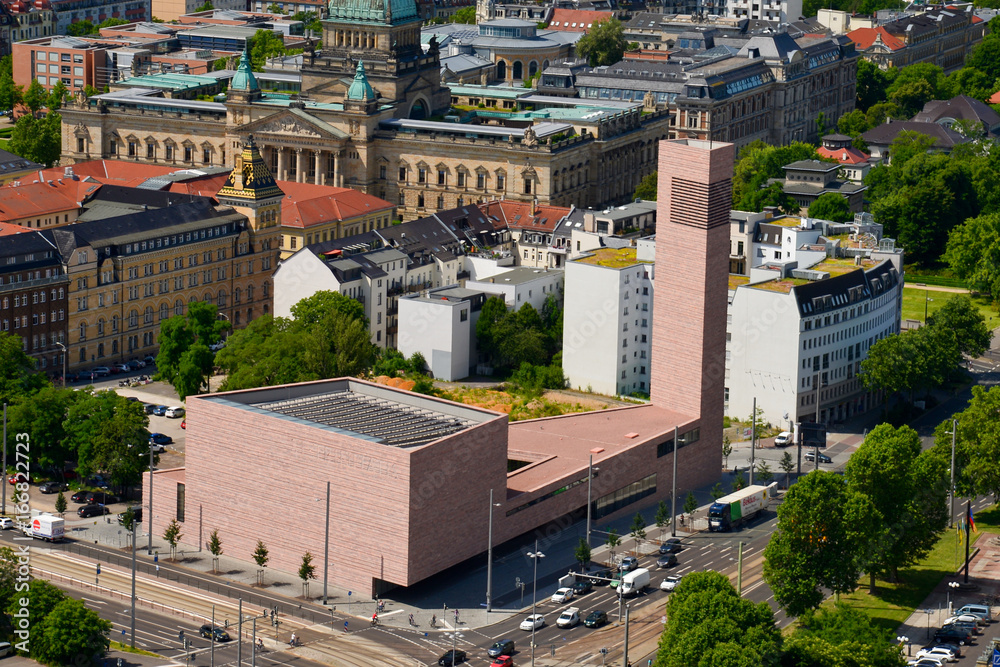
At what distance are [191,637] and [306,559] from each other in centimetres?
1445

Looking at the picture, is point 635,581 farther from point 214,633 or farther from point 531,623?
point 214,633

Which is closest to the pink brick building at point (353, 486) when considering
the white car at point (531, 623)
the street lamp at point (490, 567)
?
the street lamp at point (490, 567)

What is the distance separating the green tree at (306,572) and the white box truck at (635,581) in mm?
27395

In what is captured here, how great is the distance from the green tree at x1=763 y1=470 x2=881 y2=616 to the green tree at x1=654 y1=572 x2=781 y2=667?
42.8 ft

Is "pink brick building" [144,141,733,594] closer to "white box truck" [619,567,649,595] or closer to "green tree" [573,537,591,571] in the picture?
"green tree" [573,537,591,571]

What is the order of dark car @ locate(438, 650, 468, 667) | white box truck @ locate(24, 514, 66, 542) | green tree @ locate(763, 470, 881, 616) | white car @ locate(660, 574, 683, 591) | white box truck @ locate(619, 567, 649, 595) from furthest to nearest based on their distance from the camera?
1. white box truck @ locate(24, 514, 66, 542)
2. white car @ locate(660, 574, 683, 591)
3. white box truck @ locate(619, 567, 649, 595)
4. green tree @ locate(763, 470, 881, 616)
5. dark car @ locate(438, 650, 468, 667)

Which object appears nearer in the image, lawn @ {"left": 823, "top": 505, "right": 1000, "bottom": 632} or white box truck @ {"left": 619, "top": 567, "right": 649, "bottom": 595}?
lawn @ {"left": 823, "top": 505, "right": 1000, "bottom": 632}

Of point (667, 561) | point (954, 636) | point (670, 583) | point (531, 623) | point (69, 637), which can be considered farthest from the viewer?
point (667, 561)

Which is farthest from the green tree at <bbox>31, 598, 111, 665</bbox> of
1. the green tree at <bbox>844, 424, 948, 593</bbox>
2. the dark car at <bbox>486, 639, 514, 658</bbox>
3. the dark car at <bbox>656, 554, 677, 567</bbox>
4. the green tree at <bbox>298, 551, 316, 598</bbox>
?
the green tree at <bbox>844, 424, 948, 593</bbox>

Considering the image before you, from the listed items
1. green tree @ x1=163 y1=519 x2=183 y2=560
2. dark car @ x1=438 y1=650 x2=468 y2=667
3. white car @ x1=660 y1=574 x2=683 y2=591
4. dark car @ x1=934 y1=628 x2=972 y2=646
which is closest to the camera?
dark car @ x1=438 y1=650 x2=468 y2=667

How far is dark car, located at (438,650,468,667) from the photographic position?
17125 cm

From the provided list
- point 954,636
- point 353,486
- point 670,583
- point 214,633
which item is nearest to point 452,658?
point 214,633

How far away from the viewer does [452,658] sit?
171250 mm

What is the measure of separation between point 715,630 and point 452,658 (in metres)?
22.5
